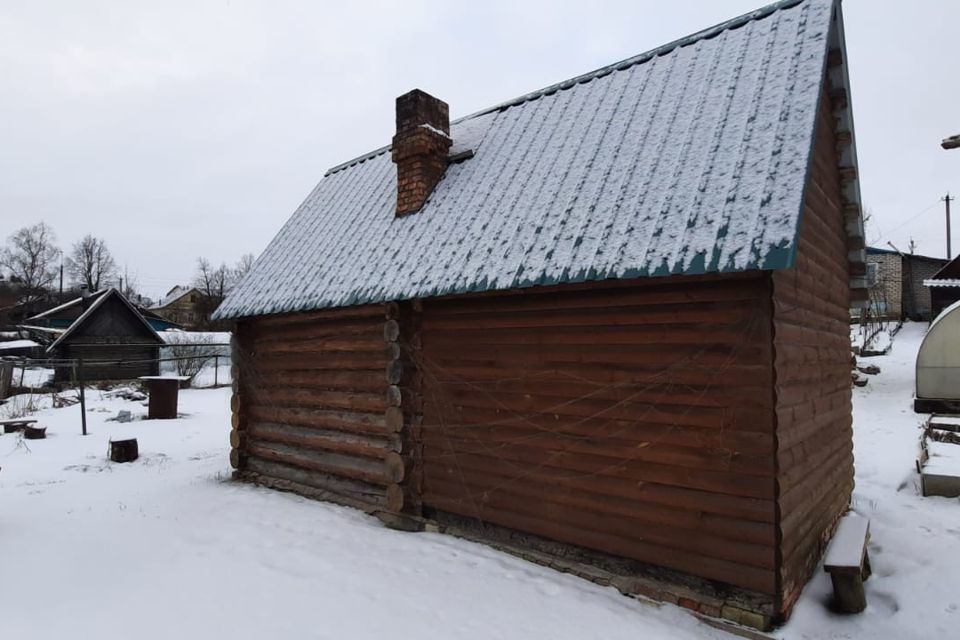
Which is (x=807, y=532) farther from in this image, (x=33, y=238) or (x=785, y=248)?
(x=33, y=238)

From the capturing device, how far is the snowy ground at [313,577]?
4629 millimetres

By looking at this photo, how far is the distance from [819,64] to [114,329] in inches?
1233

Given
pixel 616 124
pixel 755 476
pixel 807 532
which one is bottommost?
pixel 807 532

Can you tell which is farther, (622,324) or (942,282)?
(942,282)

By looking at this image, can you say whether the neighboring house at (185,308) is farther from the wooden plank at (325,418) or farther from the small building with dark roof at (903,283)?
the small building with dark roof at (903,283)

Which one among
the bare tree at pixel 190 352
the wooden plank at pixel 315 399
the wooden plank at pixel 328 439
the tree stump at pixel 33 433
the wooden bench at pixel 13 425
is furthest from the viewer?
the bare tree at pixel 190 352

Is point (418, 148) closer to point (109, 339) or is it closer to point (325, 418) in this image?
point (325, 418)

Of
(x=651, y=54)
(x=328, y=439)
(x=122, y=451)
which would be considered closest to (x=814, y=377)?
(x=651, y=54)

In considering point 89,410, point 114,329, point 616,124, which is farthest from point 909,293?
point 114,329

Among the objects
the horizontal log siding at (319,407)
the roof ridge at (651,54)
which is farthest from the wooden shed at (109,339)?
the roof ridge at (651,54)

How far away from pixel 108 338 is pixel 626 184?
96.6 feet

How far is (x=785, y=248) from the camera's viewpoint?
13.9ft

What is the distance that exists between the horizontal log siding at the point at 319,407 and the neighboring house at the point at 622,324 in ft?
0.14

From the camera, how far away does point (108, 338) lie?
27812mm
